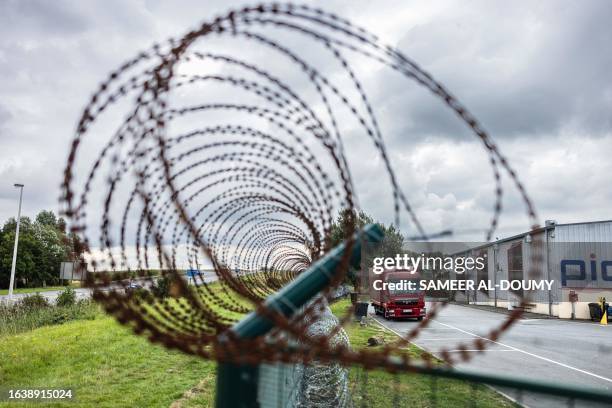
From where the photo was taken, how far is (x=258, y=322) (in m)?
1.94

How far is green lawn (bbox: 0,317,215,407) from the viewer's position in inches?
346

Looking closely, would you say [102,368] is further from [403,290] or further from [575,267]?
[575,267]

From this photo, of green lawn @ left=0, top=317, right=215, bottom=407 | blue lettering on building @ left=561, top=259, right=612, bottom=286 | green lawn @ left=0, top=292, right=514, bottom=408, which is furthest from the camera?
blue lettering on building @ left=561, top=259, right=612, bottom=286

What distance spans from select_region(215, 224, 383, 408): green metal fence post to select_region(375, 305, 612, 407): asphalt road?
5.63 m

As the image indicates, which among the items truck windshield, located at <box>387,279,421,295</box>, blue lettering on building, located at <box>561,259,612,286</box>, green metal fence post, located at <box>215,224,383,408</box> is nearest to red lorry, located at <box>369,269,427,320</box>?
truck windshield, located at <box>387,279,421,295</box>

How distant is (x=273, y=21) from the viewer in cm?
196

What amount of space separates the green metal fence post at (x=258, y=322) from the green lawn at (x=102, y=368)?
22.1 feet

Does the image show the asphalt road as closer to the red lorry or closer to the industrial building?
the red lorry

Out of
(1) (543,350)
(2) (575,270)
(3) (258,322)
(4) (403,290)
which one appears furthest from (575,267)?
(3) (258,322)

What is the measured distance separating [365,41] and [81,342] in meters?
13.2

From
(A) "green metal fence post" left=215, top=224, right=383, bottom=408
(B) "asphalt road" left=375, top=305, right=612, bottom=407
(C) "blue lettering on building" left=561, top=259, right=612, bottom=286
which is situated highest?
(C) "blue lettering on building" left=561, top=259, right=612, bottom=286

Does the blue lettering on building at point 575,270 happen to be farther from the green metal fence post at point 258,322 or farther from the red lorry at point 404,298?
the green metal fence post at point 258,322

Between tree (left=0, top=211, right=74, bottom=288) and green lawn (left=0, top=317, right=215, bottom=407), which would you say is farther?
tree (left=0, top=211, right=74, bottom=288)

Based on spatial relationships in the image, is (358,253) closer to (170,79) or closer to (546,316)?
(170,79)
